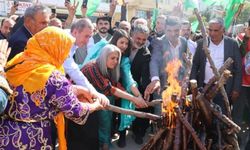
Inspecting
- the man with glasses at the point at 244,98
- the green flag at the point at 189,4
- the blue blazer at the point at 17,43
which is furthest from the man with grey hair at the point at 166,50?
the green flag at the point at 189,4

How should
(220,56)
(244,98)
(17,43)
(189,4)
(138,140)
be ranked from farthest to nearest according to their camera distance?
(189,4) < (138,140) < (244,98) < (220,56) < (17,43)

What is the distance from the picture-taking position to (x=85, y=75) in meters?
4.63

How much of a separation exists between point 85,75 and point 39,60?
5.97ft

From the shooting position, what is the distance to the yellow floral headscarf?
2.75 m

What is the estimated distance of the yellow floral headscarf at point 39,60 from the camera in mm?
2750

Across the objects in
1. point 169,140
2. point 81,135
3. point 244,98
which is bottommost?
point 81,135

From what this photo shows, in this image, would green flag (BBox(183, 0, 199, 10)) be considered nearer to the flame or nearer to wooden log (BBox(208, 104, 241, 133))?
the flame

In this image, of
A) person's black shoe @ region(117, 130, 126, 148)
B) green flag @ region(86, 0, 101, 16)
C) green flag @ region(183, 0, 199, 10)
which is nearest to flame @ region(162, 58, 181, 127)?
person's black shoe @ region(117, 130, 126, 148)

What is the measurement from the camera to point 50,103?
2.82 metres

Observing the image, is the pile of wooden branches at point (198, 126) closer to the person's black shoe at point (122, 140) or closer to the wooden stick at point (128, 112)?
the wooden stick at point (128, 112)

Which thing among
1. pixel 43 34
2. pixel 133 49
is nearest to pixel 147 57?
pixel 133 49

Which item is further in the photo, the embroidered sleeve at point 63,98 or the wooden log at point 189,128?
the wooden log at point 189,128

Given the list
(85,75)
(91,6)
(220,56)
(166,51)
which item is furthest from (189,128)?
(91,6)

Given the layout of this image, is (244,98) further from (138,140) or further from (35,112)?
(35,112)
